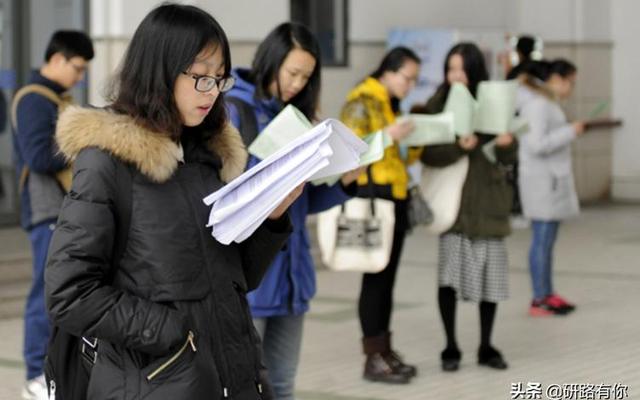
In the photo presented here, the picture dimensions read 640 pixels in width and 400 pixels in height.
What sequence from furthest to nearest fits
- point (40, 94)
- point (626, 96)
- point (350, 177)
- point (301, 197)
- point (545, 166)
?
point (626, 96) < point (545, 166) < point (40, 94) < point (301, 197) < point (350, 177)

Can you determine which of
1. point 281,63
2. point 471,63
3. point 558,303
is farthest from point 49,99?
point 558,303

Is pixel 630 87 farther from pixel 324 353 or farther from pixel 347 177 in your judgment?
pixel 347 177

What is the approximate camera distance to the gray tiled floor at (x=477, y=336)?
7484 millimetres

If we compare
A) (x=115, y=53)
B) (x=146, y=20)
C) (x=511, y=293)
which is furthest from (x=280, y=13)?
(x=146, y=20)

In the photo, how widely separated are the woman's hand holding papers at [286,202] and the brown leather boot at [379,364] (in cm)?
403

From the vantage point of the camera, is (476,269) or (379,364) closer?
(379,364)

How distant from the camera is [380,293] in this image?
7.49 metres

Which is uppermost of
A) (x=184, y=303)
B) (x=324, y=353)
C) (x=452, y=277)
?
(x=184, y=303)

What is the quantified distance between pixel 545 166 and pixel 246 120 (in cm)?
476

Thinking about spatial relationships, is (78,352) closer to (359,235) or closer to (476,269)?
(359,235)

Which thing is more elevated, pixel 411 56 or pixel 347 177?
pixel 411 56

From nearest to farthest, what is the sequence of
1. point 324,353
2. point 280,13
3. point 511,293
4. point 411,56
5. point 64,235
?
point 64,235 → point 411,56 → point 324,353 → point 511,293 → point 280,13

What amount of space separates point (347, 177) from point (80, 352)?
1.87m

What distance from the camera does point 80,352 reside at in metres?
3.46
